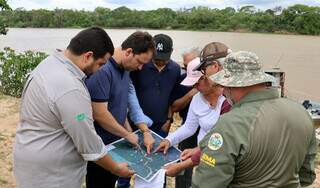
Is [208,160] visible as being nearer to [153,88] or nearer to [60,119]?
[60,119]

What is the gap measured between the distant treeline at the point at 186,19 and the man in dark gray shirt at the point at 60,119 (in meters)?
39.8

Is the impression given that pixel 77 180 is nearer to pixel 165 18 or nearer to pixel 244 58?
pixel 244 58

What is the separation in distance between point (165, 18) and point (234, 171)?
49.6 m

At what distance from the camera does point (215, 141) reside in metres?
1.75

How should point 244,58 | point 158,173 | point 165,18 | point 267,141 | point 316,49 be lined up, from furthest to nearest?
point 165,18, point 316,49, point 158,173, point 244,58, point 267,141

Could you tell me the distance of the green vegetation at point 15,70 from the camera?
31.0 feet

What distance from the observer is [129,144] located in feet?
9.34

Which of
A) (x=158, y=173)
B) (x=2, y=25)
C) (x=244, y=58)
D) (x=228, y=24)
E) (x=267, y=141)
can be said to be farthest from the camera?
(x=228, y=24)

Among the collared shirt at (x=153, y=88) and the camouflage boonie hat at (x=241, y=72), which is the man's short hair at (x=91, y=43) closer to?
the camouflage boonie hat at (x=241, y=72)

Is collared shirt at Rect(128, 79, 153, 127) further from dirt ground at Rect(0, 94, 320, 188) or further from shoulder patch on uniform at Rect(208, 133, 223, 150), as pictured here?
dirt ground at Rect(0, 94, 320, 188)

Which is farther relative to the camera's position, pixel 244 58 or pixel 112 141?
pixel 112 141

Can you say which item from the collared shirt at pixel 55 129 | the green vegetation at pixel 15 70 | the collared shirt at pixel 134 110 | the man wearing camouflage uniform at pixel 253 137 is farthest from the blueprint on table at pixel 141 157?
the green vegetation at pixel 15 70

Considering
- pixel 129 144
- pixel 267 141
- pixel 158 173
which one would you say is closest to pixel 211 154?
pixel 267 141

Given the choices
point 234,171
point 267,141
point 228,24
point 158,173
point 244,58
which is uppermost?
point 244,58
